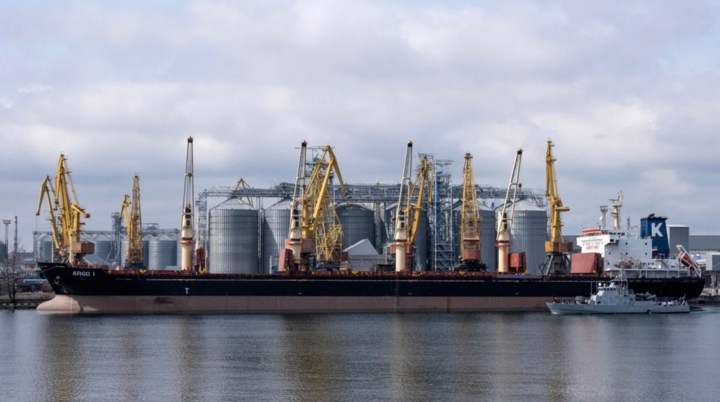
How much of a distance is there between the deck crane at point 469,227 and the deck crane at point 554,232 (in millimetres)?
6685

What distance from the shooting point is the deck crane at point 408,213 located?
85.8 meters

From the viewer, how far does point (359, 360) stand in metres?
45.6

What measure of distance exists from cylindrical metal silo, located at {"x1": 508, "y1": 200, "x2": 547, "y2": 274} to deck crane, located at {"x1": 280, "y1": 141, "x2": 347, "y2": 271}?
2250 centimetres

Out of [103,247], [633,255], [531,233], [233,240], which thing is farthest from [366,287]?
[103,247]

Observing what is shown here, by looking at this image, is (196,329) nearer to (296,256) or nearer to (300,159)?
(296,256)

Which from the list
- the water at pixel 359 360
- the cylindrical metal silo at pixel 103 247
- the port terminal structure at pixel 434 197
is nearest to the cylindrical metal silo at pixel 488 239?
the port terminal structure at pixel 434 197

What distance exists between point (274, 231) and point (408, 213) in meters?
23.1

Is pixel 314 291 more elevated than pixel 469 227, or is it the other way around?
pixel 469 227

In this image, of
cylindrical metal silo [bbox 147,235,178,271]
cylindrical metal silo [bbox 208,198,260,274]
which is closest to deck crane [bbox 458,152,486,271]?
cylindrical metal silo [bbox 208,198,260,274]

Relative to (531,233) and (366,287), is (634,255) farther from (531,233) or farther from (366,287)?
(366,287)

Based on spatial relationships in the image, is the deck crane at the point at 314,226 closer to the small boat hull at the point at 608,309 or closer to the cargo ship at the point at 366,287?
the cargo ship at the point at 366,287

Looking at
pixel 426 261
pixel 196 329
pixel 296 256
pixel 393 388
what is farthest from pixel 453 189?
pixel 393 388

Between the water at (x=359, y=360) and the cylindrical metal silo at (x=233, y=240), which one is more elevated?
the cylindrical metal silo at (x=233, y=240)

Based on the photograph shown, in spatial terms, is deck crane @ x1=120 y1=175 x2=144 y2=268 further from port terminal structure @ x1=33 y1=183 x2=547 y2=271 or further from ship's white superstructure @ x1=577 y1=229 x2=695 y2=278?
ship's white superstructure @ x1=577 y1=229 x2=695 y2=278
